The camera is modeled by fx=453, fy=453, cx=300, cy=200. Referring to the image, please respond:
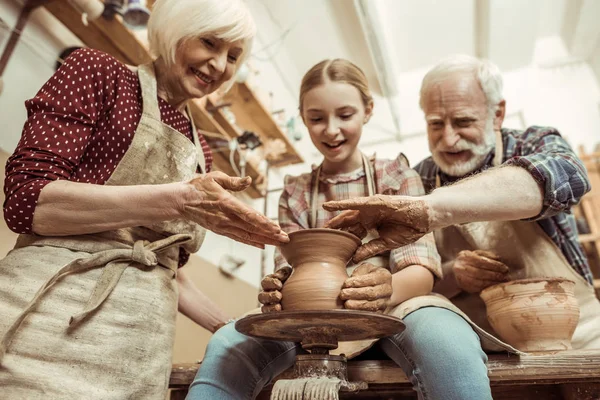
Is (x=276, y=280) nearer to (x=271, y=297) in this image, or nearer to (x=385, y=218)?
(x=271, y=297)

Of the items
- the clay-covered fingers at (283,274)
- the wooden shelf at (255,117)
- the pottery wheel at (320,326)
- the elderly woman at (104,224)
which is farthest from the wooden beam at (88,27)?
the pottery wheel at (320,326)

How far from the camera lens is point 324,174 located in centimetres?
189

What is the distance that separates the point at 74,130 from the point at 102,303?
20.6 inches

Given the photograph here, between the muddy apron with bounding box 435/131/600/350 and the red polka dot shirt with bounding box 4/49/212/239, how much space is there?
4.68ft

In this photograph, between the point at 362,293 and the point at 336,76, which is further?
the point at 336,76

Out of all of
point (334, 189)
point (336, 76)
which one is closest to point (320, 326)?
point (334, 189)

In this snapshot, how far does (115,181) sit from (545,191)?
1425mm

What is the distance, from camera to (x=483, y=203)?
1.42 m

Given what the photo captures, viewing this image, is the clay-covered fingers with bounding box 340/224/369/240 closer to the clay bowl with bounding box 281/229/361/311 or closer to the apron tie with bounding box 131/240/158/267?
the clay bowl with bounding box 281/229/361/311

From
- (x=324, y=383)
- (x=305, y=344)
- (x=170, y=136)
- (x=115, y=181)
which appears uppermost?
(x=170, y=136)

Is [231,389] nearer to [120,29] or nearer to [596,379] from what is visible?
[596,379]

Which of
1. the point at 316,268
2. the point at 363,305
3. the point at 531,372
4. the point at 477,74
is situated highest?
the point at 477,74

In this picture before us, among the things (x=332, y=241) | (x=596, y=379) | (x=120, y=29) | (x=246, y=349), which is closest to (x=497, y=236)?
(x=596, y=379)

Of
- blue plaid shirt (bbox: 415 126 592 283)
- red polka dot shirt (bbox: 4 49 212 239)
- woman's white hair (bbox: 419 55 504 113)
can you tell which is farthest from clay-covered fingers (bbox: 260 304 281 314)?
woman's white hair (bbox: 419 55 504 113)
